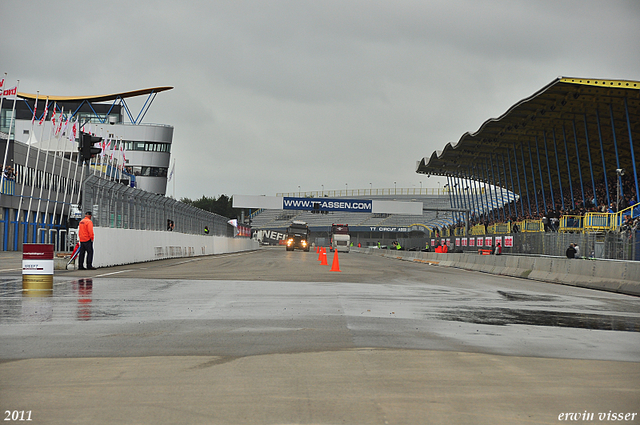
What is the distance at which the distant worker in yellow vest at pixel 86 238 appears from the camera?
2058 cm

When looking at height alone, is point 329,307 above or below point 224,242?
below

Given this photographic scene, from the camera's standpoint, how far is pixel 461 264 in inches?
1464

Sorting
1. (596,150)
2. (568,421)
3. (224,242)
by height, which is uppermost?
(596,150)

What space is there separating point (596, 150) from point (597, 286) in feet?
135

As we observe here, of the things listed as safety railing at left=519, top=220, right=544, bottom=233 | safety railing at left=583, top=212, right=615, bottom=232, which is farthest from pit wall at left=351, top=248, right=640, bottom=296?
safety railing at left=519, top=220, right=544, bottom=233

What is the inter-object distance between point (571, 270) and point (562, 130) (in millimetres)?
35303

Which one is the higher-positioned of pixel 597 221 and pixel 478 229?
pixel 478 229

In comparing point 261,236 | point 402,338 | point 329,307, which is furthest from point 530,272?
point 261,236

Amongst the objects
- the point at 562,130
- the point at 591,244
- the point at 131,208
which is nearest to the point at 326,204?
the point at 562,130

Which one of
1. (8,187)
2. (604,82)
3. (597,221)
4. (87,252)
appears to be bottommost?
(87,252)

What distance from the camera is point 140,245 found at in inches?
1201

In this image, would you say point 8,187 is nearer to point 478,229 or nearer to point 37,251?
point 37,251

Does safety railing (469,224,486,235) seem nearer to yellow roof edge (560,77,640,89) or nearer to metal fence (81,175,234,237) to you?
yellow roof edge (560,77,640,89)

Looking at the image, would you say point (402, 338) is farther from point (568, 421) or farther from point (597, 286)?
point (597, 286)
